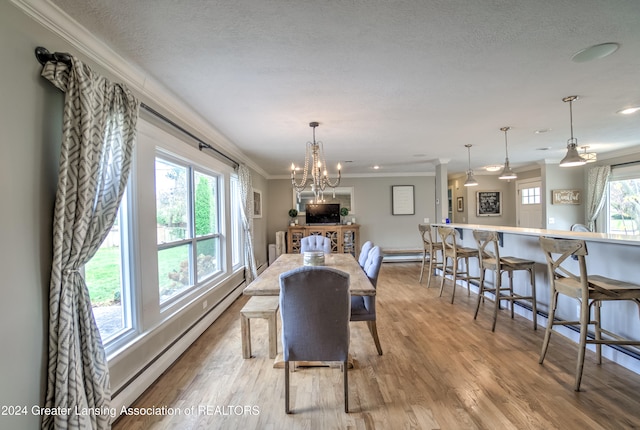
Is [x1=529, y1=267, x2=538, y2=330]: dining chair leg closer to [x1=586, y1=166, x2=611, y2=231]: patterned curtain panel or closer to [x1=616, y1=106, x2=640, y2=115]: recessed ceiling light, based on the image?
[x1=616, y1=106, x2=640, y2=115]: recessed ceiling light

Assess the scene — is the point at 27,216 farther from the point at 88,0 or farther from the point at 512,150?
the point at 512,150

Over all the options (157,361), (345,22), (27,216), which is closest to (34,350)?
(27,216)

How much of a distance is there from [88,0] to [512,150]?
5811 mm

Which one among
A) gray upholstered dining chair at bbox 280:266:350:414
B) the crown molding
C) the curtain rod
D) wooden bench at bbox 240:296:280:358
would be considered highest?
the crown molding

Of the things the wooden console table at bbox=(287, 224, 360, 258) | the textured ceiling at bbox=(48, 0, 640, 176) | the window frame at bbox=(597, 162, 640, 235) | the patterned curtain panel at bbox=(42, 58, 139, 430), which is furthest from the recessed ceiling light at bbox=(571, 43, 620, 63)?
the wooden console table at bbox=(287, 224, 360, 258)

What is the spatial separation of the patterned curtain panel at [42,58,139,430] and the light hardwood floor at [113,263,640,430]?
1.77 ft

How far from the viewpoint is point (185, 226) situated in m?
3.19

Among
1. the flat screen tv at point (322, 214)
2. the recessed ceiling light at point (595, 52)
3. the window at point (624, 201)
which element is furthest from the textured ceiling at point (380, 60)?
the flat screen tv at point (322, 214)

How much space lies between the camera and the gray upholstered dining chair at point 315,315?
1.84 m

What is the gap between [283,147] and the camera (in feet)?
14.6

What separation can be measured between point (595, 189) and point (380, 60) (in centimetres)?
647

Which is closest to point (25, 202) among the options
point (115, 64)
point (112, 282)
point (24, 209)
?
point (24, 209)

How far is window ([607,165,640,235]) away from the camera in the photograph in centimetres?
525

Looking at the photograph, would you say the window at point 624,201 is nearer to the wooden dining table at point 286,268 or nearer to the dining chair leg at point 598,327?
the dining chair leg at point 598,327
